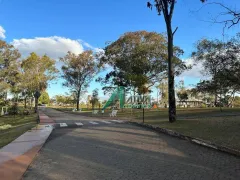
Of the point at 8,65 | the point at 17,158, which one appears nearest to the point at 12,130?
the point at 17,158

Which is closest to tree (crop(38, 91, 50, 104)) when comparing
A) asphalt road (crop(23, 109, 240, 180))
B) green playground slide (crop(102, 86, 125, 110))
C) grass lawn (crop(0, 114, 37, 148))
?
green playground slide (crop(102, 86, 125, 110))

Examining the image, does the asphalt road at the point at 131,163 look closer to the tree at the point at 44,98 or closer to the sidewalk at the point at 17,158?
the sidewalk at the point at 17,158

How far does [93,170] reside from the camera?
18.0 feet

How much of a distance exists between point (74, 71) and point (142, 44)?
20.0 metres

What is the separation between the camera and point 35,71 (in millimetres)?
40094

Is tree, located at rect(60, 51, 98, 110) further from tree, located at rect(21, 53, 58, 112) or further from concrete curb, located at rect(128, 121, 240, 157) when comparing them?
concrete curb, located at rect(128, 121, 240, 157)

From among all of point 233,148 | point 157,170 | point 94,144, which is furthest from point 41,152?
point 233,148

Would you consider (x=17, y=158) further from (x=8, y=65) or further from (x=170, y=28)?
(x=8, y=65)

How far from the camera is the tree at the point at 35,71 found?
39.3 metres

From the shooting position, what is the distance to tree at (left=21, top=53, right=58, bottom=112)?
39.3 meters

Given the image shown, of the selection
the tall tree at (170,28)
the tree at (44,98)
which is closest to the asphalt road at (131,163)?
the tall tree at (170,28)

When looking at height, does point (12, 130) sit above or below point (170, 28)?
below

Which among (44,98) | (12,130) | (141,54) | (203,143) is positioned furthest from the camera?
(44,98)

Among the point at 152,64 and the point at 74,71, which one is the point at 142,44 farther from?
the point at 74,71
